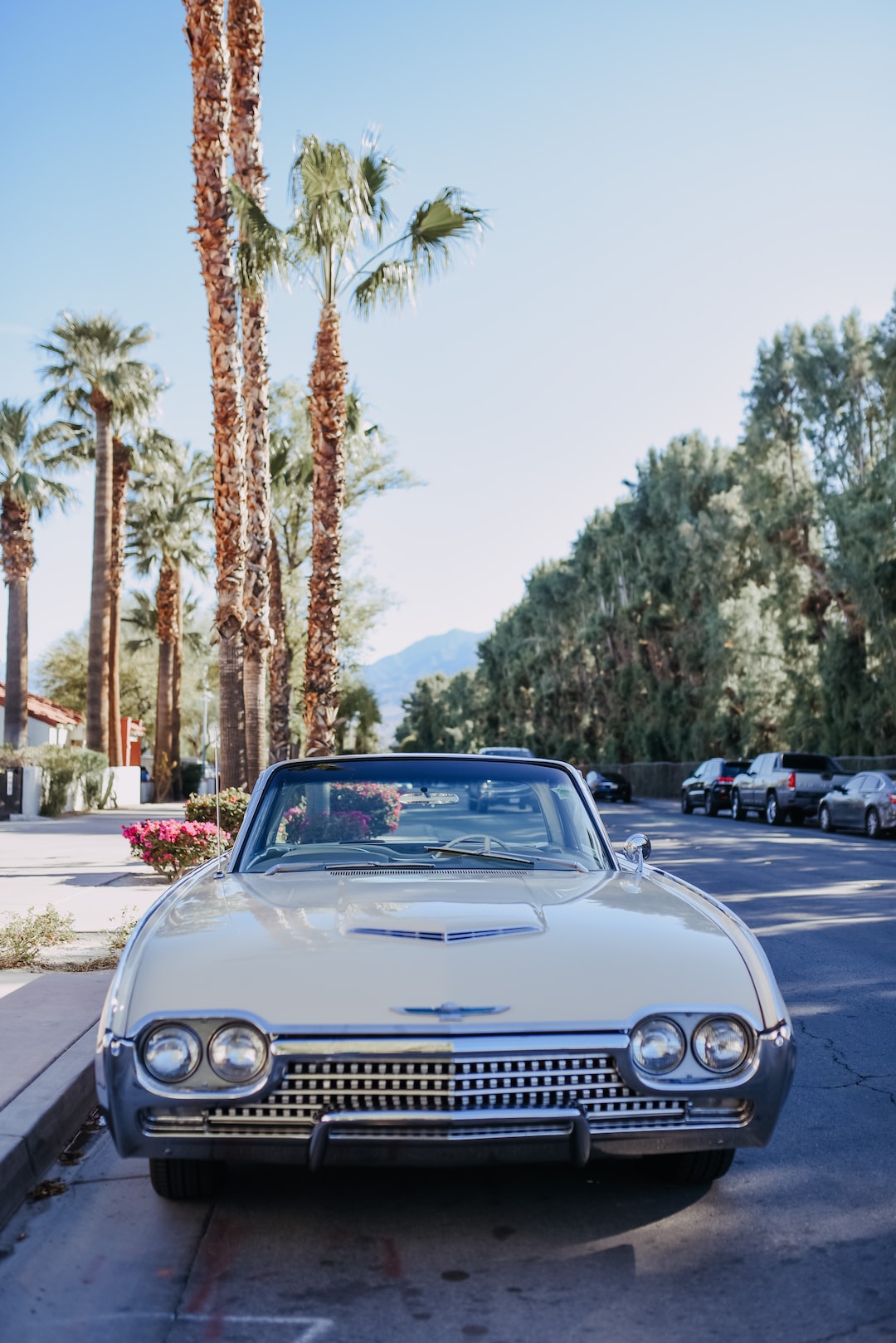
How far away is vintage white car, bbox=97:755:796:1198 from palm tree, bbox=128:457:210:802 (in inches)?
1461

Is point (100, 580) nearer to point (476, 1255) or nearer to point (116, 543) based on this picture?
point (116, 543)

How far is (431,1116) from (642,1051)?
607 mm

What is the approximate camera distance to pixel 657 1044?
350 centimetres

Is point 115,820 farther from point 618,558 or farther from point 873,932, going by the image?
point 618,558

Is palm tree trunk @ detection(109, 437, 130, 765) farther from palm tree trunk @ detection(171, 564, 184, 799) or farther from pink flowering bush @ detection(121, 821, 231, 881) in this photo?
pink flowering bush @ detection(121, 821, 231, 881)

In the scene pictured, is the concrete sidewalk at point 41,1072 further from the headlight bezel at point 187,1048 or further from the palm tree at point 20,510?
the palm tree at point 20,510

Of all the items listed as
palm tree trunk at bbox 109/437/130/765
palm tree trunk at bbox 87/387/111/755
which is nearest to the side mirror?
palm tree trunk at bbox 87/387/111/755

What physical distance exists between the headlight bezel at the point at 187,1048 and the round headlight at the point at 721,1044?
137 centimetres

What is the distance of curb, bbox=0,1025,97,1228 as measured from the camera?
164 inches

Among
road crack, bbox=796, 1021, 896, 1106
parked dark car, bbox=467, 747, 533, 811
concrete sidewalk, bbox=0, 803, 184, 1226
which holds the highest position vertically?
parked dark car, bbox=467, 747, 533, 811

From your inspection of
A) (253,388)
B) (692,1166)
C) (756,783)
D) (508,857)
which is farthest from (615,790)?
(692,1166)

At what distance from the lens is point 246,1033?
3.46m

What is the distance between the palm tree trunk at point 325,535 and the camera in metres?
19.2

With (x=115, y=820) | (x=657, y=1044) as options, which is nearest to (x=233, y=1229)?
(x=657, y=1044)
